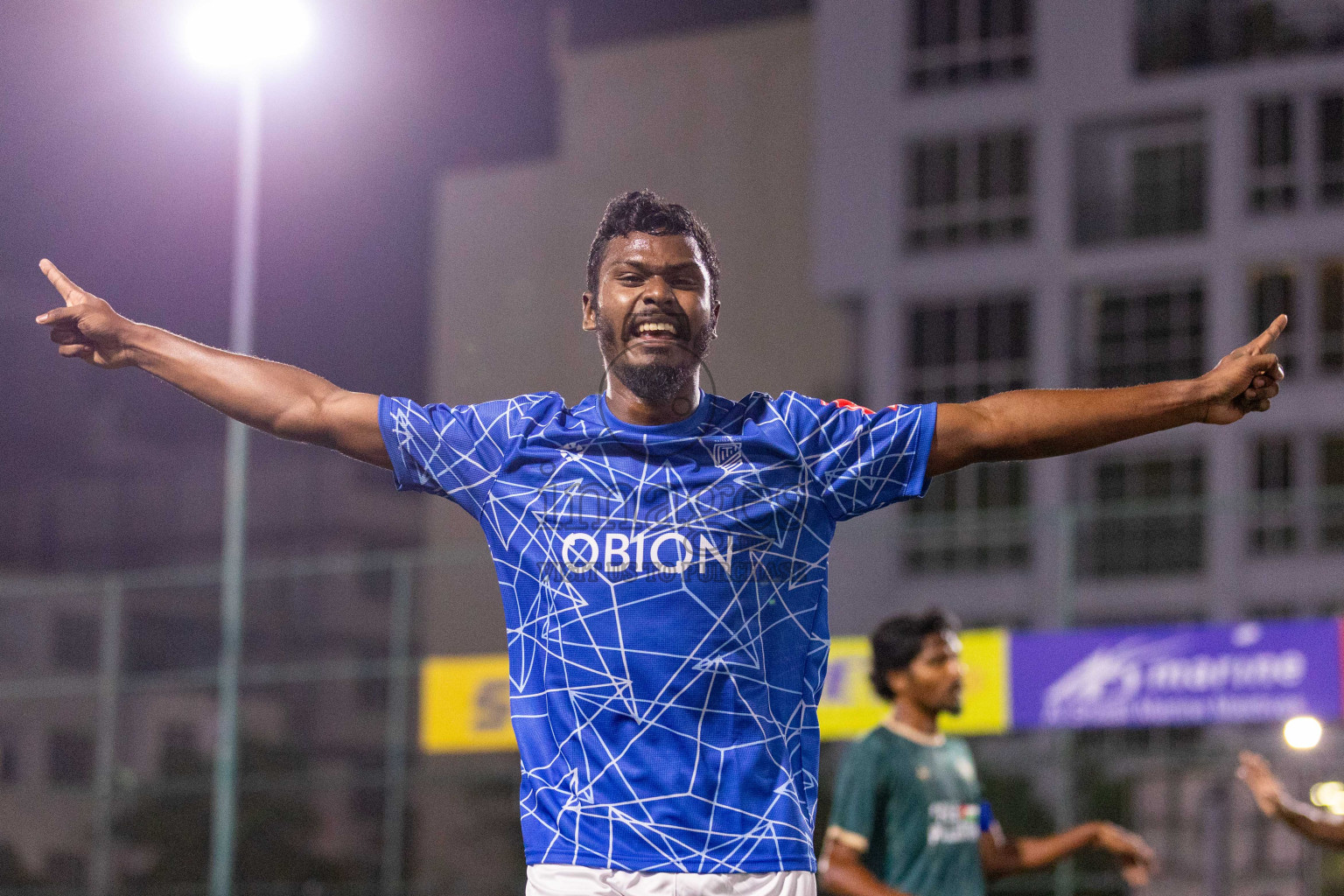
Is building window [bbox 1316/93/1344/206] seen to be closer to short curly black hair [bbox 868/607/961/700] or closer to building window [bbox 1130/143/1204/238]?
building window [bbox 1130/143/1204/238]

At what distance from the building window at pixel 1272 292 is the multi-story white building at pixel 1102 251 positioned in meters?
0.05

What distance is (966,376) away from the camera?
106 ft

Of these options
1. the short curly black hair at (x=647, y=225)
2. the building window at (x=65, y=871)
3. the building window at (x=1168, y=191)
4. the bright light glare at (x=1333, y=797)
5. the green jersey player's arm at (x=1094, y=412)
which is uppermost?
the building window at (x=1168, y=191)

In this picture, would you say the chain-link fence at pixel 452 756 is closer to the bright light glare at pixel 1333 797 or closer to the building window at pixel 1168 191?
the bright light glare at pixel 1333 797

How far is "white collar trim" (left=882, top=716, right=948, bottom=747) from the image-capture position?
6.22 meters

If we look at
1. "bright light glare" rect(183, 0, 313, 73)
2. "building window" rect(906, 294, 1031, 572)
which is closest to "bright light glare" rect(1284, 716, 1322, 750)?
"bright light glare" rect(183, 0, 313, 73)

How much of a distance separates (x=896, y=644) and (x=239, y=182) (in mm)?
10280

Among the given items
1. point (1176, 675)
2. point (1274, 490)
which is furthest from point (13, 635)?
point (1176, 675)

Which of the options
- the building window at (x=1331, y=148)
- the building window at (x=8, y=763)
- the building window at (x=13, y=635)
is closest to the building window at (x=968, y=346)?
the building window at (x=1331, y=148)

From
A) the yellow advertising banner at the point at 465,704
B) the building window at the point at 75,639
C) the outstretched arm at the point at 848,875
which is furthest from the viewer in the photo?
the building window at the point at 75,639

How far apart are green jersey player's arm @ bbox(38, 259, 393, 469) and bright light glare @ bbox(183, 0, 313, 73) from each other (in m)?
10.5

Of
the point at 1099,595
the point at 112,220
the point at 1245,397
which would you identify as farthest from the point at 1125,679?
the point at 1099,595

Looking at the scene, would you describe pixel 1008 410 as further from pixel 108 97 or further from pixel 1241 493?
pixel 1241 493

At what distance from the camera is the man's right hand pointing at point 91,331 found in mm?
3234
